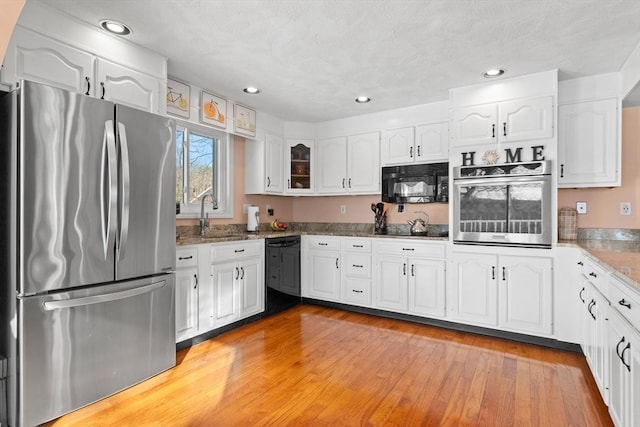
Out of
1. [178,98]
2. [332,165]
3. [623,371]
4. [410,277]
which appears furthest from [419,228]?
[178,98]

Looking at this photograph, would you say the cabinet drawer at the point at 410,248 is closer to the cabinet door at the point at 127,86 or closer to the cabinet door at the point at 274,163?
the cabinet door at the point at 274,163

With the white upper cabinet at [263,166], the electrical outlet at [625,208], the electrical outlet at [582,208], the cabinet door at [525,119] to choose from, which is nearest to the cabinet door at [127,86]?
the white upper cabinet at [263,166]

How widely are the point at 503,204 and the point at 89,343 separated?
131 inches

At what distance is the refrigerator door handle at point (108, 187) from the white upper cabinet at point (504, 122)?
291cm

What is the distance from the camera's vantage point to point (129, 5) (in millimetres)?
2066

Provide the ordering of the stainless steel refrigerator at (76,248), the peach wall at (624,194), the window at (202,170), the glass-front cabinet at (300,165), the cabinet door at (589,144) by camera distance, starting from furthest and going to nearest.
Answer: the glass-front cabinet at (300,165)
the window at (202,170)
the peach wall at (624,194)
the cabinet door at (589,144)
the stainless steel refrigerator at (76,248)

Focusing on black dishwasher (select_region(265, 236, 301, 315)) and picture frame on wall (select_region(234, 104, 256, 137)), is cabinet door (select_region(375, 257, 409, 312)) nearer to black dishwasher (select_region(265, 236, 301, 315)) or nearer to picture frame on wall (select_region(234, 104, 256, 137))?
black dishwasher (select_region(265, 236, 301, 315))

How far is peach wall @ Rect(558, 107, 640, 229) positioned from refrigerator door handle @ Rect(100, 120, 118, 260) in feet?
12.6

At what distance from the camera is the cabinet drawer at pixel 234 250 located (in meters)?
3.19

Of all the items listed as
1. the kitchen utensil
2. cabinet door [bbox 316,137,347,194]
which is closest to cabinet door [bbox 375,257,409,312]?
the kitchen utensil

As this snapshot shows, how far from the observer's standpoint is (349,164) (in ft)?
14.4

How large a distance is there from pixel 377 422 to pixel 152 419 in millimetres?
1257

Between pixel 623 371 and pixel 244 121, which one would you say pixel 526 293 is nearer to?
pixel 623 371

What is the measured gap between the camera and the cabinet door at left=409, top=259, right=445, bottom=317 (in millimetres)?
3461
